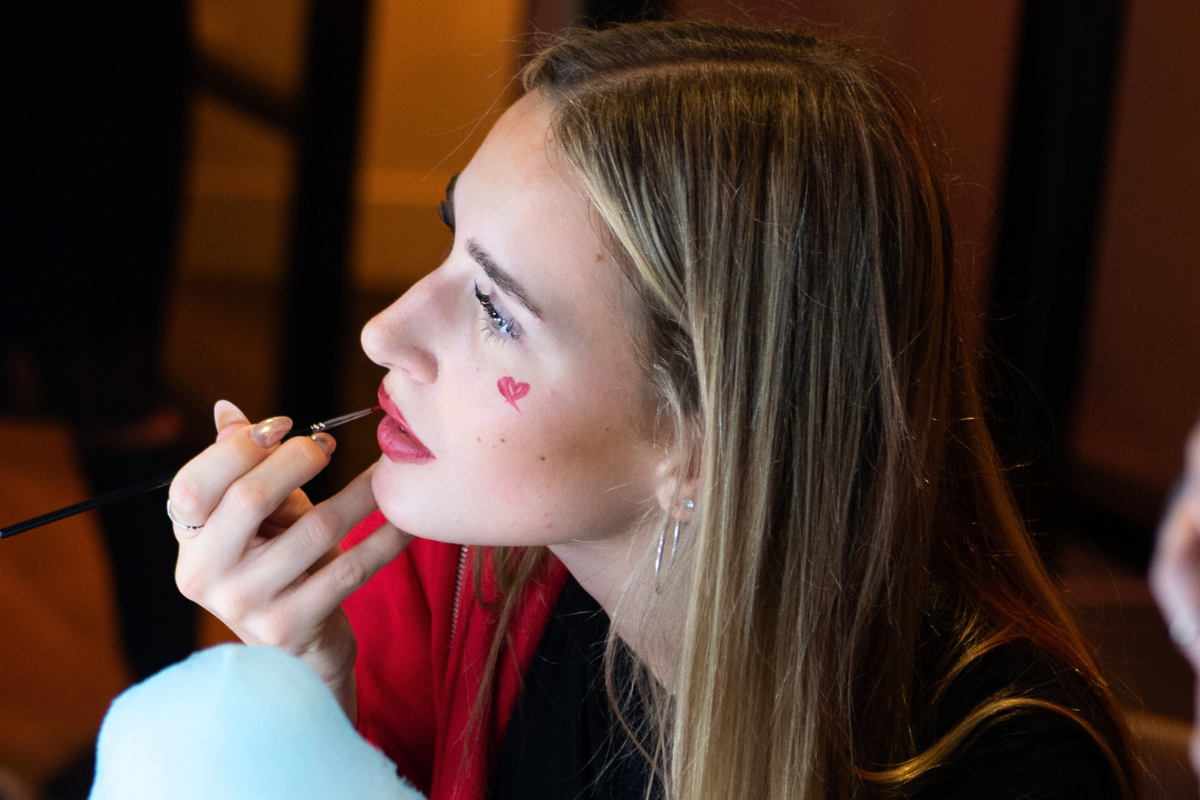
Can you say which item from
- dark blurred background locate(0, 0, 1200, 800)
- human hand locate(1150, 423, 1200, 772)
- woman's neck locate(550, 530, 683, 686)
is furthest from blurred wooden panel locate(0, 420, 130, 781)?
human hand locate(1150, 423, 1200, 772)

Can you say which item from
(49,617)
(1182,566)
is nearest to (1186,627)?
(1182,566)

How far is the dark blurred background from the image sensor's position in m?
1.21

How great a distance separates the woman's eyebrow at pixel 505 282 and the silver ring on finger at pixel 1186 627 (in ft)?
1.43

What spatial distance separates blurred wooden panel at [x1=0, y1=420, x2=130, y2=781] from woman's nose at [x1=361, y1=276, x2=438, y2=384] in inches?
30.1

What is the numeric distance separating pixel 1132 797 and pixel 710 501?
Result: 404 millimetres

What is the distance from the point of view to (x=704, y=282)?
0.71m

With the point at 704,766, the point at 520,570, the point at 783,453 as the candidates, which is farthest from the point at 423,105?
the point at 704,766

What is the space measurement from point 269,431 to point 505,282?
0.22 metres

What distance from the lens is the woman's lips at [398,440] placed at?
761mm

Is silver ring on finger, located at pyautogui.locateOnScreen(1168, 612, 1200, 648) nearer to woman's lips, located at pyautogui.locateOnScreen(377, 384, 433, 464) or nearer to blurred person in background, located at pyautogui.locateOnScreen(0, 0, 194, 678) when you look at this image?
woman's lips, located at pyautogui.locateOnScreen(377, 384, 433, 464)

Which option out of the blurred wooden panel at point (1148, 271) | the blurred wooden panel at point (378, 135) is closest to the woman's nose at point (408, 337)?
the blurred wooden panel at point (378, 135)

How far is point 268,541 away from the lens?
771 millimetres

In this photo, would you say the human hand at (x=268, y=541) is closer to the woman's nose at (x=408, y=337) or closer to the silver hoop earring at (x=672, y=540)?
the woman's nose at (x=408, y=337)

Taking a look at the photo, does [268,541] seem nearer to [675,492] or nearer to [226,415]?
[226,415]
